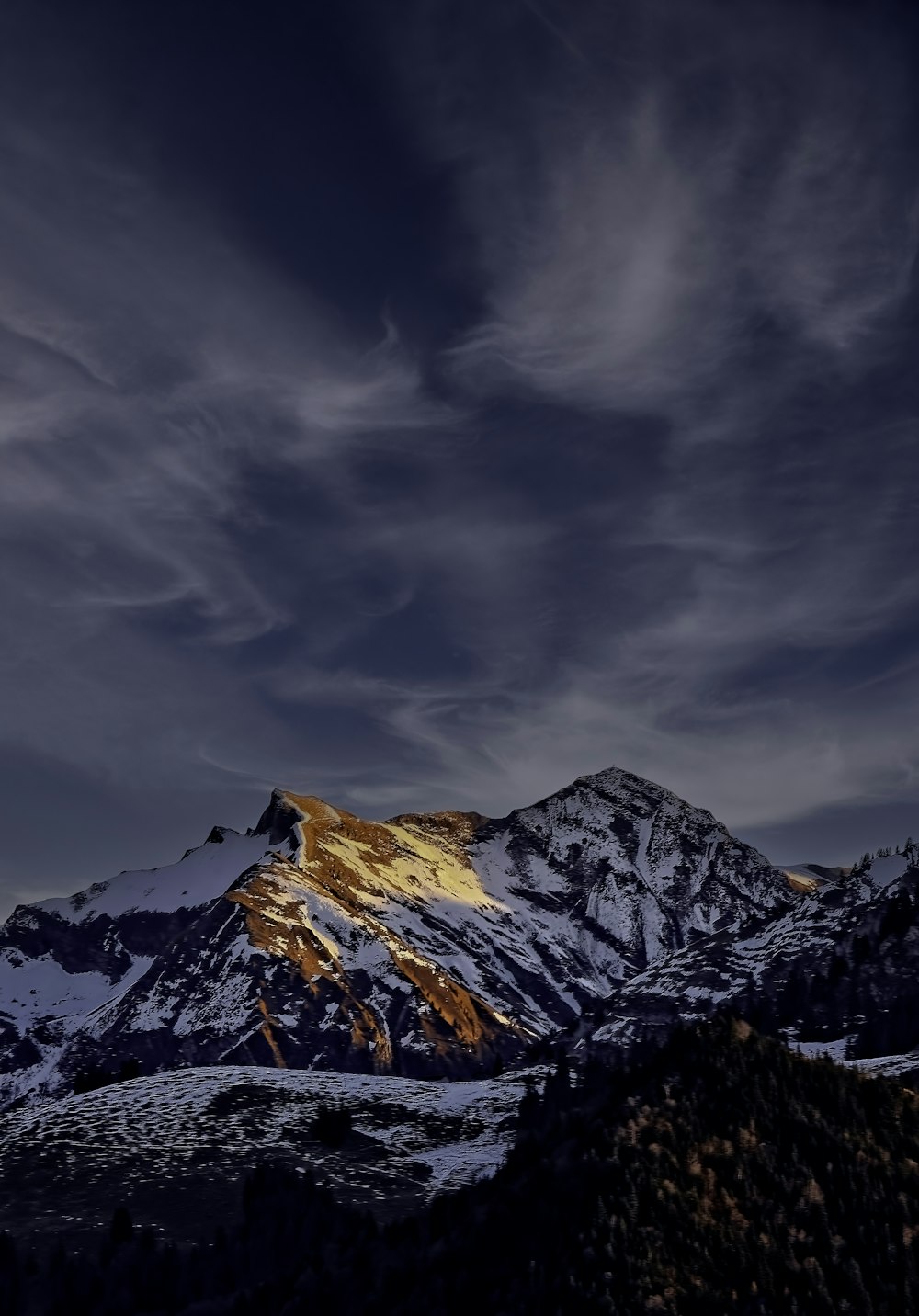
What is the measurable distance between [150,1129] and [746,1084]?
81.4 m

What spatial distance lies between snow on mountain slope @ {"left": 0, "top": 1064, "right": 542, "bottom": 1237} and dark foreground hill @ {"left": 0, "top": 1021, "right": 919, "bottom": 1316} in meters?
7.91

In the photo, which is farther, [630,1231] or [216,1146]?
[216,1146]

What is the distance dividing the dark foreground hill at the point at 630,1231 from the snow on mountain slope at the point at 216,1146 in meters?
7.91

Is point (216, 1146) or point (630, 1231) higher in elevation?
point (216, 1146)

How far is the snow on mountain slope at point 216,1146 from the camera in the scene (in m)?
147

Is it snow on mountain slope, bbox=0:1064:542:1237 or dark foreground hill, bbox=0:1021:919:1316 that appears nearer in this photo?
dark foreground hill, bbox=0:1021:919:1316

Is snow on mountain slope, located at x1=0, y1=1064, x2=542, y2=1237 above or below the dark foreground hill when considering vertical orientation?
above

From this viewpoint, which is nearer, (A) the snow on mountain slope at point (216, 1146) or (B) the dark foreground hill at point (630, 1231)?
(B) the dark foreground hill at point (630, 1231)

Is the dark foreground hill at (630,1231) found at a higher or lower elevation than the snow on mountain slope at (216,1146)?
lower

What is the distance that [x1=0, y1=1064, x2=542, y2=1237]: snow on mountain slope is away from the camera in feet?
481

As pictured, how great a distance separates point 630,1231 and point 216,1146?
225 ft

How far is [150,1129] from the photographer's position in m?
170

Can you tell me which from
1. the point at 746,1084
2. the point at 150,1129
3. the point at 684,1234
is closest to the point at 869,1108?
the point at 746,1084

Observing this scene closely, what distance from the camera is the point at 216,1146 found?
16438 centimetres
